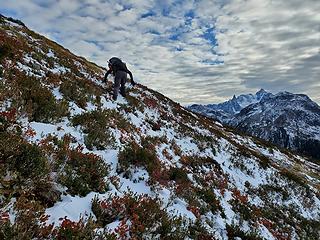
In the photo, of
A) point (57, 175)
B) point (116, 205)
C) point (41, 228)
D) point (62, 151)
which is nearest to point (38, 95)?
point (62, 151)

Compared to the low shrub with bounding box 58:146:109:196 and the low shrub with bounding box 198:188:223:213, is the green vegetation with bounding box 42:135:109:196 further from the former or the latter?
the low shrub with bounding box 198:188:223:213

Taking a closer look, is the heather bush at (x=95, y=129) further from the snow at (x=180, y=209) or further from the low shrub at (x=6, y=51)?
the low shrub at (x=6, y=51)

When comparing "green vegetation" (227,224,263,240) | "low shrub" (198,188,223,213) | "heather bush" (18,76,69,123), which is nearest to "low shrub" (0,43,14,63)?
"heather bush" (18,76,69,123)

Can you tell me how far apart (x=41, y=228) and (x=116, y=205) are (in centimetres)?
203

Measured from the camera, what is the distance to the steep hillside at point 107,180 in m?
5.62

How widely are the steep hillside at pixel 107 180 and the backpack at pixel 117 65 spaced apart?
1.89 m

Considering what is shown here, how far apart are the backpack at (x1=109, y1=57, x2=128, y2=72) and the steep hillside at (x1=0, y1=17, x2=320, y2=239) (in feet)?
6.20

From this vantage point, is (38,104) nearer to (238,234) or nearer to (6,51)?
(6,51)

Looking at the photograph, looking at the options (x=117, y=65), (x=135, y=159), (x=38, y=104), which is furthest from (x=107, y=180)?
(x=117, y=65)

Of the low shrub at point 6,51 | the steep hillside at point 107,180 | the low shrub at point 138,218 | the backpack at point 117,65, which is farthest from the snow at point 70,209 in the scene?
the backpack at point 117,65

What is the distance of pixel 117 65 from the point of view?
→ 18359 millimetres

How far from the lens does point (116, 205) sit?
260 inches

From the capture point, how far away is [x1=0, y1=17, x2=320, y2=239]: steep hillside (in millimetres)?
5625

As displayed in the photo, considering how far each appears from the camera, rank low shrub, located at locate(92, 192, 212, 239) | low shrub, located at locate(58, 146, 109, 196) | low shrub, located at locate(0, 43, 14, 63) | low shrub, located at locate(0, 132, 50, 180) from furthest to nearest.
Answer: low shrub, located at locate(0, 43, 14, 63) → low shrub, located at locate(58, 146, 109, 196) → low shrub, located at locate(92, 192, 212, 239) → low shrub, located at locate(0, 132, 50, 180)
